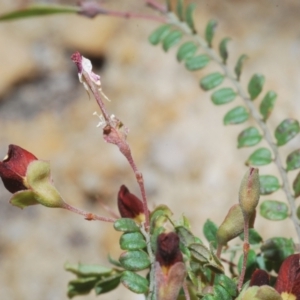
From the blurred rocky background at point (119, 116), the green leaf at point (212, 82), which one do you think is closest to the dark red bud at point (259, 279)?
the green leaf at point (212, 82)

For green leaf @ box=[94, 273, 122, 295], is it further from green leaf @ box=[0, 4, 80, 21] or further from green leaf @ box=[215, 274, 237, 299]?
green leaf @ box=[0, 4, 80, 21]

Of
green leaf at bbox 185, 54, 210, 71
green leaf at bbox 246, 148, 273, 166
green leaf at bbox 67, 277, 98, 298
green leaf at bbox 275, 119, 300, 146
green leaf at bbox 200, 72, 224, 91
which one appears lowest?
green leaf at bbox 67, 277, 98, 298

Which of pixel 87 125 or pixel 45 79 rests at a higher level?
pixel 45 79

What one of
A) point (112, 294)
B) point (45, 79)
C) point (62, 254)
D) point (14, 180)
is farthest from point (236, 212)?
point (45, 79)

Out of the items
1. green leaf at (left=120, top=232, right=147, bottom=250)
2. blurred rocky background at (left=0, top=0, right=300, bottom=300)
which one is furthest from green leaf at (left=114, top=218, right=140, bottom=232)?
blurred rocky background at (left=0, top=0, right=300, bottom=300)

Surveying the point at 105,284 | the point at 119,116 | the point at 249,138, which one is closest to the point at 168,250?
the point at 105,284

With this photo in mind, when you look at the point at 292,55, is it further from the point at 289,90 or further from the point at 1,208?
the point at 1,208

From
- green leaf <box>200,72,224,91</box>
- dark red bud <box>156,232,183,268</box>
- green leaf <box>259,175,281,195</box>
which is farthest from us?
green leaf <box>200,72,224,91</box>
